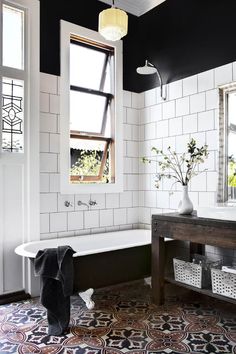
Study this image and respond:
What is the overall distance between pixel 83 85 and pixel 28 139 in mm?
1117

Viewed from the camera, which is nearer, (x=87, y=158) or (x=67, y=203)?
(x=67, y=203)

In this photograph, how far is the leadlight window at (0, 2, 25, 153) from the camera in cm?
329

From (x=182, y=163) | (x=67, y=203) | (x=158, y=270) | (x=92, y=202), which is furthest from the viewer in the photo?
(x=92, y=202)

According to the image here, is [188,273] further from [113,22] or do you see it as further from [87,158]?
[113,22]

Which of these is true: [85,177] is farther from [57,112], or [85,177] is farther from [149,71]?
[149,71]

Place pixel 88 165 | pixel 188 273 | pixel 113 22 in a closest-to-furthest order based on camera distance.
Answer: pixel 113 22
pixel 188 273
pixel 88 165

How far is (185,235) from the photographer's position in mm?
2859

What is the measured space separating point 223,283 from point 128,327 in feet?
2.88

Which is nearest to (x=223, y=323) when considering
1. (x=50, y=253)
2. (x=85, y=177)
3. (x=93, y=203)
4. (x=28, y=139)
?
(x=50, y=253)

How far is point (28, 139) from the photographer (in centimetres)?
338

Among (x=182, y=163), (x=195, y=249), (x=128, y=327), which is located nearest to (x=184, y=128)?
(x=182, y=163)

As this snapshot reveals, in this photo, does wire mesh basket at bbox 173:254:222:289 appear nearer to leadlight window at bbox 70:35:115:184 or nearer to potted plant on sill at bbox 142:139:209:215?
potted plant on sill at bbox 142:139:209:215

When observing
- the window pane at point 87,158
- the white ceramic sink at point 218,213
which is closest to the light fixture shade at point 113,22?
the window pane at point 87,158

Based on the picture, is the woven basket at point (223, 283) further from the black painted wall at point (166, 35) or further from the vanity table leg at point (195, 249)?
the black painted wall at point (166, 35)
